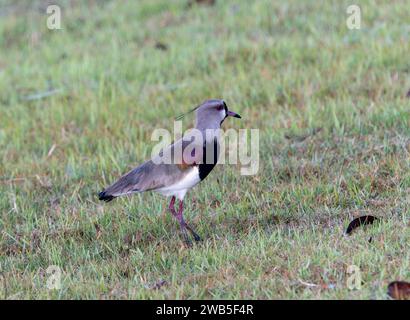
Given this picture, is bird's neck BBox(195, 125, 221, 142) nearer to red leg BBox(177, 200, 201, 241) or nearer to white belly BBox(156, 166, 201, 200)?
white belly BBox(156, 166, 201, 200)

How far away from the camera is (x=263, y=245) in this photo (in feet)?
17.6

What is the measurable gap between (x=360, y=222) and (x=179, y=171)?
120 cm

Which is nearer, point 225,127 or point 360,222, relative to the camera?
point 360,222

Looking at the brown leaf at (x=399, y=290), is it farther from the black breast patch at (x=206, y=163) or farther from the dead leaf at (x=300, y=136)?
the dead leaf at (x=300, y=136)

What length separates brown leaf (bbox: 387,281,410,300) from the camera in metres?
4.55

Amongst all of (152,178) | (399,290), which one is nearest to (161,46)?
(152,178)

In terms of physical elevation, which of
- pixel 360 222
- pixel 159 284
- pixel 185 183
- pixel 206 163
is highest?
pixel 206 163

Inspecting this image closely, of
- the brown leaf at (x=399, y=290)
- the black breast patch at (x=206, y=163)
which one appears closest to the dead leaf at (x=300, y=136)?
the black breast patch at (x=206, y=163)

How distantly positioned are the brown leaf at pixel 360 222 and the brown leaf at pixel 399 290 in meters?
0.98

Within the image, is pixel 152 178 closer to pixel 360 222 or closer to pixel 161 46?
pixel 360 222

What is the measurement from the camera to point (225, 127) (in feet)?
26.1

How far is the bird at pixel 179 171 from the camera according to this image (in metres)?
5.65

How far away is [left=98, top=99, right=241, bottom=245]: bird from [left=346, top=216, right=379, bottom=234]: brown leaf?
952 mm

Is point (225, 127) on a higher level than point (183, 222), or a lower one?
higher
